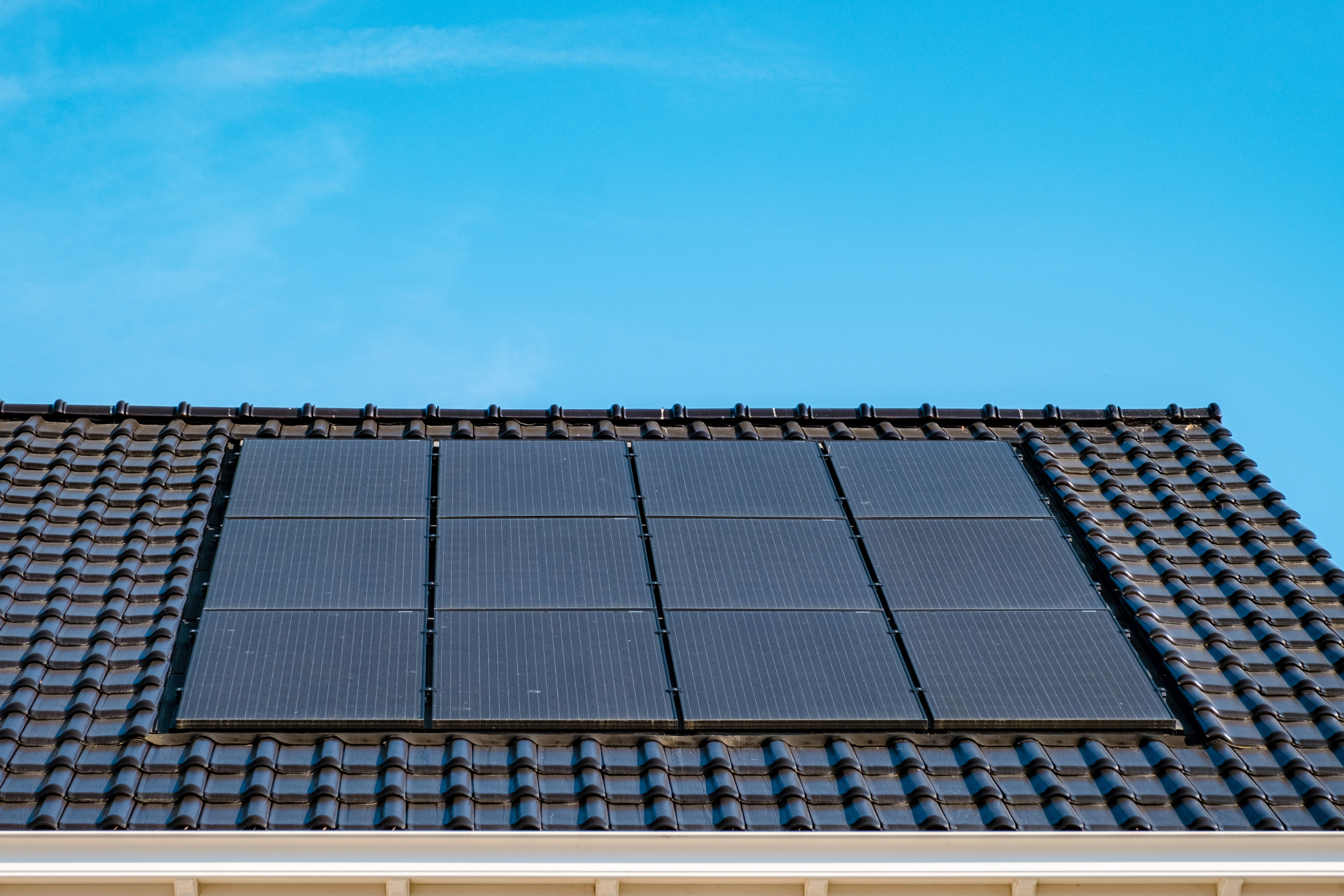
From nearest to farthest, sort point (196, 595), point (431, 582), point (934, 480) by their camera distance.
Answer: point (431, 582) < point (196, 595) < point (934, 480)

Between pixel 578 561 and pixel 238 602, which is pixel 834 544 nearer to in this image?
pixel 578 561

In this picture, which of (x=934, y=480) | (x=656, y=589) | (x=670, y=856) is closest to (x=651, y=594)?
(x=656, y=589)

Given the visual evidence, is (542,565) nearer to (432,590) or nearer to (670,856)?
(432,590)

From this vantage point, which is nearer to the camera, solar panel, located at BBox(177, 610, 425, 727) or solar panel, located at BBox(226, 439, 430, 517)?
solar panel, located at BBox(177, 610, 425, 727)

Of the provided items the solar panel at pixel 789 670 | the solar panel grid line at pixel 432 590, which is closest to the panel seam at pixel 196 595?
the solar panel grid line at pixel 432 590

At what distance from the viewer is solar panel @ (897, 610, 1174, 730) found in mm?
11734

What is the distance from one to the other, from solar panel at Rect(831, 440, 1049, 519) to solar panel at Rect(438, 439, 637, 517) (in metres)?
1.89

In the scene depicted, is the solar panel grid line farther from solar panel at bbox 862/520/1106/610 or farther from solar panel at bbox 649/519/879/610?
solar panel at bbox 862/520/1106/610

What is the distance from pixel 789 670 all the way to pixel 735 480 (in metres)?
2.73

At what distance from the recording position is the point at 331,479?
14.2 metres

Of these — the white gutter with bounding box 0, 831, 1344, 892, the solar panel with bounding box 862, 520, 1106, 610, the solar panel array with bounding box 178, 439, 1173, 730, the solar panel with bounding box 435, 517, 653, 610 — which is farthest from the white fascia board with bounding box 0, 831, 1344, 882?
the solar panel with bounding box 862, 520, 1106, 610

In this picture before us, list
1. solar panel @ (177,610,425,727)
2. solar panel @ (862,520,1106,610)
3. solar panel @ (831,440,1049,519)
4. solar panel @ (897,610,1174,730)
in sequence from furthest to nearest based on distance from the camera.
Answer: solar panel @ (831,440,1049,519)
solar panel @ (862,520,1106,610)
solar panel @ (897,610,1174,730)
solar panel @ (177,610,425,727)

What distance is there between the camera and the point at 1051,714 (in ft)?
38.5

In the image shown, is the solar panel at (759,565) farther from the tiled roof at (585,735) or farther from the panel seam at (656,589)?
the tiled roof at (585,735)
